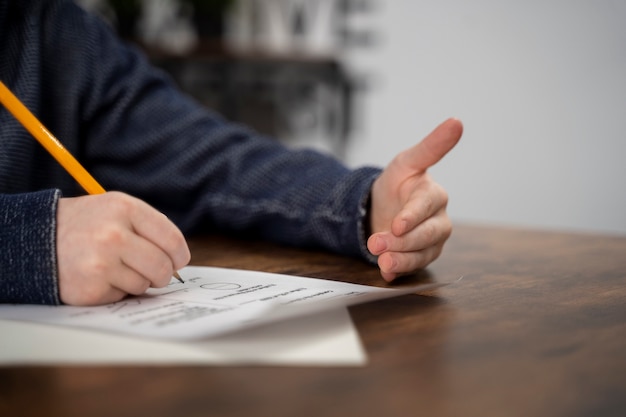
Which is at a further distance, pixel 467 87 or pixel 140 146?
pixel 467 87

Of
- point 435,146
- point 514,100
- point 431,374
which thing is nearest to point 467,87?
point 514,100

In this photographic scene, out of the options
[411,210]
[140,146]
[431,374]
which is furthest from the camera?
[140,146]

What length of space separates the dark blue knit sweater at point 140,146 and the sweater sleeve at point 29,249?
0.27 meters

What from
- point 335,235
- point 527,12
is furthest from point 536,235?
point 527,12

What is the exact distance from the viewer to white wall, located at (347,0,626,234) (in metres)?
2.70

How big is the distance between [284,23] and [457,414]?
9.49ft

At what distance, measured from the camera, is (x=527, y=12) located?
2.77 m

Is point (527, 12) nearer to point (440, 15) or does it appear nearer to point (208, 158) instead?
point (440, 15)

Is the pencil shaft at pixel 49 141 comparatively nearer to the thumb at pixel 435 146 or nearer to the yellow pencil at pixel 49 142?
the yellow pencil at pixel 49 142

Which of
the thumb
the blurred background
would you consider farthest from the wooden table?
the blurred background

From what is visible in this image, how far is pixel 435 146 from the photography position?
57cm

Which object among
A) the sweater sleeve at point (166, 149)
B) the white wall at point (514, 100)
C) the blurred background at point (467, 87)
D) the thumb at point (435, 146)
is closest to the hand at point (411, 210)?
the thumb at point (435, 146)

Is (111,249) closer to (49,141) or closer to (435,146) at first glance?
(49,141)

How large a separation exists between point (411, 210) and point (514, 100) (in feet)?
7.97
